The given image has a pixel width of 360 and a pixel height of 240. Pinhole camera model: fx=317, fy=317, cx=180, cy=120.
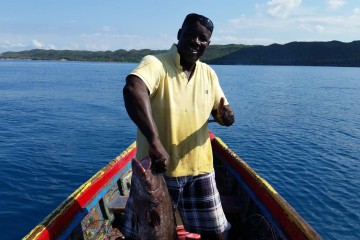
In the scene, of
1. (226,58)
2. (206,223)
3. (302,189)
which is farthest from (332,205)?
(226,58)

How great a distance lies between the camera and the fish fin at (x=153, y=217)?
9.48ft

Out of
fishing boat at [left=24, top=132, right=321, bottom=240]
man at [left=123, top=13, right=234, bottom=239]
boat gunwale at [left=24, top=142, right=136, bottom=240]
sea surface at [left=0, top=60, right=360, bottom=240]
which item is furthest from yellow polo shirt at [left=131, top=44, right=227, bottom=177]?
sea surface at [left=0, top=60, right=360, bottom=240]

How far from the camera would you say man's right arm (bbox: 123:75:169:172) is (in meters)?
2.46

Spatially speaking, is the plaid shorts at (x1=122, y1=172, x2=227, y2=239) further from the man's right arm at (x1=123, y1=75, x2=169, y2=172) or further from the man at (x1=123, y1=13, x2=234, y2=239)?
the man's right arm at (x1=123, y1=75, x2=169, y2=172)

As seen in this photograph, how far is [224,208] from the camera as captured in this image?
5.58 meters

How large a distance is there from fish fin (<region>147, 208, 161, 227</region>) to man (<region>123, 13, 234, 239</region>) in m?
0.28

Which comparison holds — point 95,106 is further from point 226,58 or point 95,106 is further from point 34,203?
point 226,58

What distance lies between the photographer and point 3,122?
2225 cm

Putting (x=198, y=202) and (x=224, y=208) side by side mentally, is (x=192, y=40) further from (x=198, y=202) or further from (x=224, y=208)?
(x=224, y=208)

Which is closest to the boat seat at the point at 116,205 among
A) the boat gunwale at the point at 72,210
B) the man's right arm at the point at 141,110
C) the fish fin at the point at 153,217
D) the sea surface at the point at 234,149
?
the boat gunwale at the point at 72,210

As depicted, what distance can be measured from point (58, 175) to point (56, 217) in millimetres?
10264

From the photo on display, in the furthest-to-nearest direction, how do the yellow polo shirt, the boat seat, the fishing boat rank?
the boat seat < the fishing boat < the yellow polo shirt

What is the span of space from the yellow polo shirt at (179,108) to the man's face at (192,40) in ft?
0.31

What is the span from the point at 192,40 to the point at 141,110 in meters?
0.91
